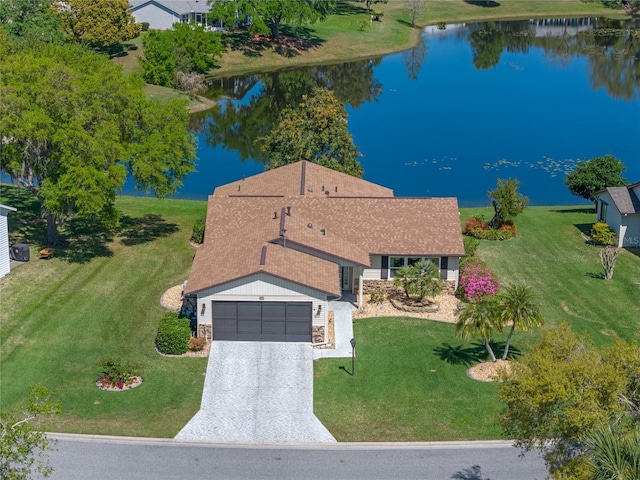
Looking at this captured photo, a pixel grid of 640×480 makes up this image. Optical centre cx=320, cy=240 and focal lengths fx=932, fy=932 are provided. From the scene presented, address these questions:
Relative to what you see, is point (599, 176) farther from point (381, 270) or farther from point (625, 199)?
point (381, 270)

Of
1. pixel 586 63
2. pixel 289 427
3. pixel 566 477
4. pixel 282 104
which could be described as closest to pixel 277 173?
pixel 289 427

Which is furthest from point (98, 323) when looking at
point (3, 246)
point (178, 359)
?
point (3, 246)

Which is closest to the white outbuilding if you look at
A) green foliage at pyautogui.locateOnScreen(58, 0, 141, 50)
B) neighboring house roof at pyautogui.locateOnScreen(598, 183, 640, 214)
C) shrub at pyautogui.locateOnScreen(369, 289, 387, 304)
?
shrub at pyautogui.locateOnScreen(369, 289, 387, 304)

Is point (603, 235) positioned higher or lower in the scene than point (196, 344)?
higher

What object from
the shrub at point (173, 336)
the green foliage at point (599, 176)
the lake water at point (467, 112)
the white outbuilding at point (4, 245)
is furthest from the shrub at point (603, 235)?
the white outbuilding at point (4, 245)

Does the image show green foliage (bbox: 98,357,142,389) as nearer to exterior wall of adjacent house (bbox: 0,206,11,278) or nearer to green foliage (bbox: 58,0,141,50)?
exterior wall of adjacent house (bbox: 0,206,11,278)

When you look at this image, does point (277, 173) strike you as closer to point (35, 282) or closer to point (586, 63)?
point (35, 282)
